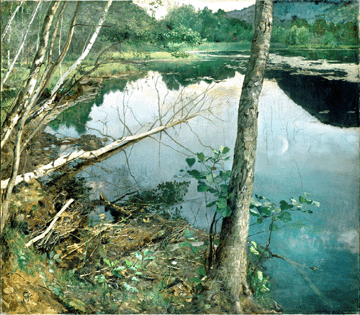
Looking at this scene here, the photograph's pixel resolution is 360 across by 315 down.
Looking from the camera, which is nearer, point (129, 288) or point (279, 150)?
point (129, 288)

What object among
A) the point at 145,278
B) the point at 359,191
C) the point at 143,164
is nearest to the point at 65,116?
the point at 143,164

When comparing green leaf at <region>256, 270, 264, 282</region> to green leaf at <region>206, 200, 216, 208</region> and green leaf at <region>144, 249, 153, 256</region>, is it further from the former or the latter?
green leaf at <region>144, 249, 153, 256</region>

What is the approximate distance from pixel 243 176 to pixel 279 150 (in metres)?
0.43

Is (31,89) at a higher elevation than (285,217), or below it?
higher

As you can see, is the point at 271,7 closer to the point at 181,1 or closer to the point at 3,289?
the point at 181,1

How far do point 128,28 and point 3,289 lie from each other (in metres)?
1.95

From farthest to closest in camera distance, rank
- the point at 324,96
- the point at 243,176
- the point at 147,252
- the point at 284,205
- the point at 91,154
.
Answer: the point at 91,154 → the point at 324,96 → the point at 147,252 → the point at 284,205 → the point at 243,176

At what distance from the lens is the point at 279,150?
76.4 inches

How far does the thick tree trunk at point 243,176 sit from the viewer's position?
1.65m

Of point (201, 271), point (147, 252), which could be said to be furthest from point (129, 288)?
point (201, 271)

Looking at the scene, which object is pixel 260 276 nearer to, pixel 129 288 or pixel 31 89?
pixel 129 288

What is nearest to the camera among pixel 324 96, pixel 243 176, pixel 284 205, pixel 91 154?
pixel 243 176

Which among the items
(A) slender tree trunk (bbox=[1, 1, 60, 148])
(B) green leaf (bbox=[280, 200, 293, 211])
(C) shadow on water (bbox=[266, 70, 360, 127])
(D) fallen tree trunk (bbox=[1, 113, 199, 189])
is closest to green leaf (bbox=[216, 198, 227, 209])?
(B) green leaf (bbox=[280, 200, 293, 211])

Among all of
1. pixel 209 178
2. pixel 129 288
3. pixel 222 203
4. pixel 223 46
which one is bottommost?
pixel 129 288
